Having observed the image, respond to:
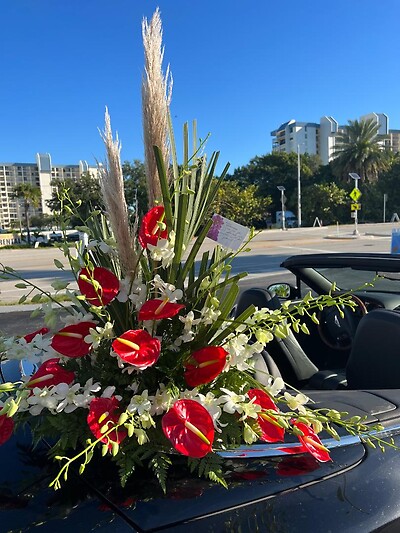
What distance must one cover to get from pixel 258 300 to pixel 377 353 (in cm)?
117

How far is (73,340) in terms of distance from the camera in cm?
130

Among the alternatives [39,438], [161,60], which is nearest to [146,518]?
[39,438]

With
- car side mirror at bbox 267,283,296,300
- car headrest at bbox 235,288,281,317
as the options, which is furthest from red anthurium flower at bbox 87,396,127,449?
car side mirror at bbox 267,283,296,300

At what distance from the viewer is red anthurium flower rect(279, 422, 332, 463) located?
1312 mm

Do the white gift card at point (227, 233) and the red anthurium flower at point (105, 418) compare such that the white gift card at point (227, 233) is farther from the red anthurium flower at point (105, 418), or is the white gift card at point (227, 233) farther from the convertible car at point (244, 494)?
the red anthurium flower at point (105, 418)

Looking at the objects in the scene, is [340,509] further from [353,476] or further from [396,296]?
[396,296]

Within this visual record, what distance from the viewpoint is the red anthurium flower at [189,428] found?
115 centimetres

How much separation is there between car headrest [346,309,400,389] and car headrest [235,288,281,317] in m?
0.87

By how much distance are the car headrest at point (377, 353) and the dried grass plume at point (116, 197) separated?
148 centimetres

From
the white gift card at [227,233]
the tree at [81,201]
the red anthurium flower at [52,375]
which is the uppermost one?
the tree at [81,201]

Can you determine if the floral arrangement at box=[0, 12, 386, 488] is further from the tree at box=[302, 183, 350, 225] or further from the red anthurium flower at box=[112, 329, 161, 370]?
the tree at box=[302, 183, 350, 225]

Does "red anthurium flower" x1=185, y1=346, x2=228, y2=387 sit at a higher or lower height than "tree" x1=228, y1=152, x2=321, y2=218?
lower

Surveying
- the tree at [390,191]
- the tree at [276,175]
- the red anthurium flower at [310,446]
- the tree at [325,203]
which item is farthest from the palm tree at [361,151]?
the red anthurium flower at [310,446]

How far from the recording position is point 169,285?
128 cm
